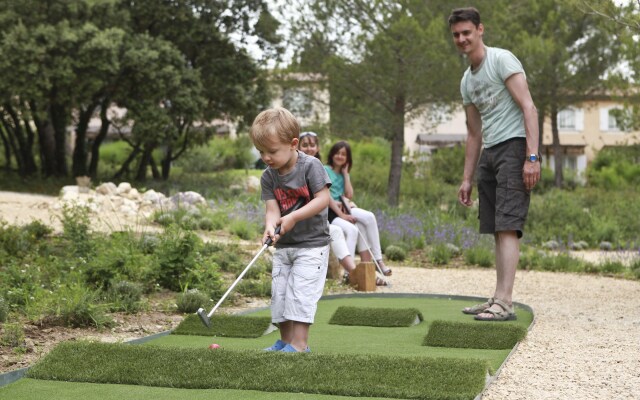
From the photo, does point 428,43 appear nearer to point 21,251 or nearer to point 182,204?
point 182,204

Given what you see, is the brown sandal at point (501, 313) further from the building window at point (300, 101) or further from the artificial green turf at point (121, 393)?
the building window at point (300, 101)

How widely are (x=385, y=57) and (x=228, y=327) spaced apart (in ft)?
37.0

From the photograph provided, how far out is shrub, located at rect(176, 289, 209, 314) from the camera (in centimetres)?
616

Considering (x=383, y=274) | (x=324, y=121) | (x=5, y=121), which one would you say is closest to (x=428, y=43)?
(x=324, y=121)

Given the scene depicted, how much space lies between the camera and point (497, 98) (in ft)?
18.6

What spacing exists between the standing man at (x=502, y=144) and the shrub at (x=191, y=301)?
1.85 metres

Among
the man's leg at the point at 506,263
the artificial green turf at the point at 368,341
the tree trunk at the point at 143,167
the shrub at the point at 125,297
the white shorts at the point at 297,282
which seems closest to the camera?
the white shorts at the point at 297,282

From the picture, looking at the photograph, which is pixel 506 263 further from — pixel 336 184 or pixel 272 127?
pixel 336 184

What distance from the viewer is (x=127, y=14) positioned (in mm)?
21172

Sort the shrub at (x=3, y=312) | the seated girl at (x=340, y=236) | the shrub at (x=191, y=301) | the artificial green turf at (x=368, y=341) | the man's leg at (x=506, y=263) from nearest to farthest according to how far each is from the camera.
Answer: the artificial green turf at (x=368, y=341) → the shrub at (x=3, y=312) → the man's leg at (x=506, y=263) → the shrub at (x=191, y=301) → the seated girl at (x=340, y=236)

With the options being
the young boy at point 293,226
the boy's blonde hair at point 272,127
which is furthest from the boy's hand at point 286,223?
the boy's blonde hair at point 272,127

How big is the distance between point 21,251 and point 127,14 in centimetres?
1409

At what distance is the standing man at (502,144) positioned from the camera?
555cm

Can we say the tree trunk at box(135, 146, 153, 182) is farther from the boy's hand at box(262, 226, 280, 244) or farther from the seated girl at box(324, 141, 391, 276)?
the boy's hand at box(262, 226, 280, 244)
